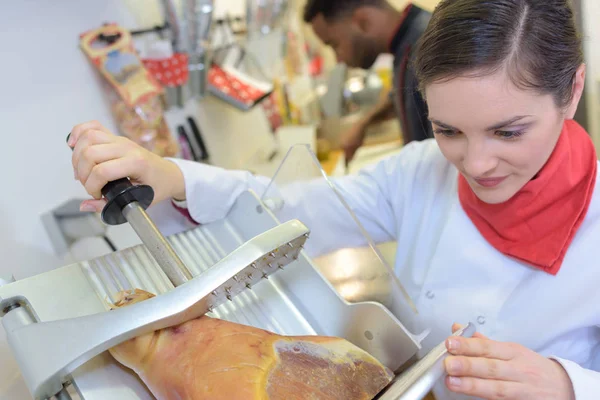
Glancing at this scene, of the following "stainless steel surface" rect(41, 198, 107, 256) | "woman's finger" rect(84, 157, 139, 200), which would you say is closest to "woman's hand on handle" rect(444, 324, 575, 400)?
"woman's finger" rect(84, 157, 139, 200)

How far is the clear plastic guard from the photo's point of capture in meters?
0.62

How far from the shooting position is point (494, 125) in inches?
25.3

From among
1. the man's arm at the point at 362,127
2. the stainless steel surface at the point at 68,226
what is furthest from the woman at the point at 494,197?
the man's arm at the point at 362,127

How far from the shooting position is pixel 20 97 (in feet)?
2.81

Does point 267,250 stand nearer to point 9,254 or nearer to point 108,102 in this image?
point 9,254

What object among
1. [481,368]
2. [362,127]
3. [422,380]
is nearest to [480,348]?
[481,368]

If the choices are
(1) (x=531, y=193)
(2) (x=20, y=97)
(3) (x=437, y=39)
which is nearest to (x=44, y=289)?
(2) (x=20, y=97)

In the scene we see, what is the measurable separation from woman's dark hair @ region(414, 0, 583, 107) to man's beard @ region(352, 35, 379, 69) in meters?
1.09

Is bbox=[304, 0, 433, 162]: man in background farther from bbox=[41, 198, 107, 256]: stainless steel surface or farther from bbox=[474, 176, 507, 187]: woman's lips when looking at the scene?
bbox=[41, 198, 107, 256]: stainless steel surface

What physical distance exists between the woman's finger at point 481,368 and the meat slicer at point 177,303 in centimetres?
1

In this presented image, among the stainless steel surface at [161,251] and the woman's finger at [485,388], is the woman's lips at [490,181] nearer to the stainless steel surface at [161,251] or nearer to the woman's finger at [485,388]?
the woman's finger at [485,388]

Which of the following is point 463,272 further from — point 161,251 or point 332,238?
point 161,251

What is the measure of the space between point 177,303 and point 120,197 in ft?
0.55

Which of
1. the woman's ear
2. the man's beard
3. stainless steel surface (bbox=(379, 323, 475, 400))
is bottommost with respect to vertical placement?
stainless steel surface (bbox=(379, 323, 475, 400))
